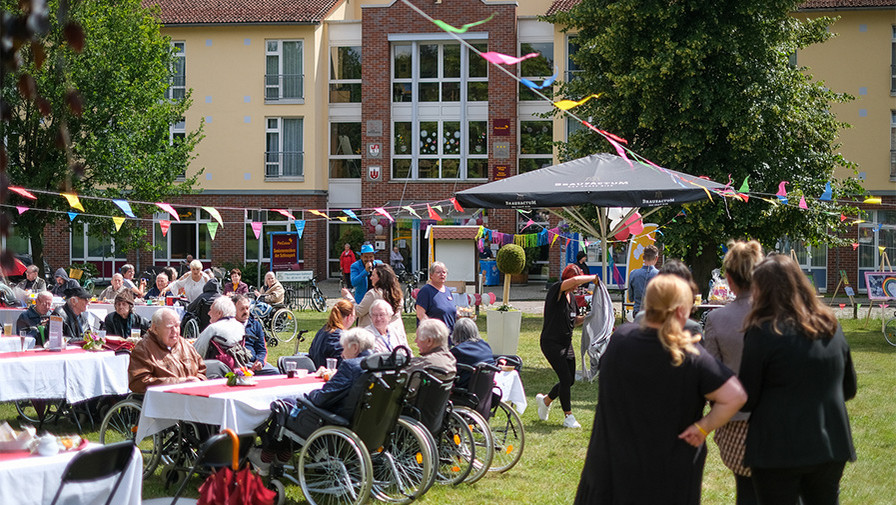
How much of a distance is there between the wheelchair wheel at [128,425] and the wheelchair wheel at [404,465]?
5.57ft

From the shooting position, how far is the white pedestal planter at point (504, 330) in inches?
542

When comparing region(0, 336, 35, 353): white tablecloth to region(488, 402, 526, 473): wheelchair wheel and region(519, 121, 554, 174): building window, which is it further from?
region(519, 121, 554, 174): building window

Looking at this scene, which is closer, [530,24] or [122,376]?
[122,376]

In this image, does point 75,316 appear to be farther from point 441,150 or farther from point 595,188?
point 441,150

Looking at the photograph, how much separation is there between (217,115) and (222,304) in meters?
26.2

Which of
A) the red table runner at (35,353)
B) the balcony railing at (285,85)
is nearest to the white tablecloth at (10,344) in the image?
the red table runner at (35,353)

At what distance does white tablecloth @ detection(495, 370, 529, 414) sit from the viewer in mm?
8336

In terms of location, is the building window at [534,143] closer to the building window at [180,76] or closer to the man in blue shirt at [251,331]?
the building window at [180,76]

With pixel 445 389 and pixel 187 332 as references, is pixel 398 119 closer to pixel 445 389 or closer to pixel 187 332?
pixel 187 332

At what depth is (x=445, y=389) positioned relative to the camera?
673 cm

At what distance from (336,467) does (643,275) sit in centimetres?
734

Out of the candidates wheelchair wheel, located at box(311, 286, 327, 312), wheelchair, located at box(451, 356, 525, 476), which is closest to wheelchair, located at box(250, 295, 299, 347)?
wheelchair wheel, located at box(311, 286, 327, 312)

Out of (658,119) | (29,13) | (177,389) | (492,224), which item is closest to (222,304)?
(177,389)

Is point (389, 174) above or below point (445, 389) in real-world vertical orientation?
above
